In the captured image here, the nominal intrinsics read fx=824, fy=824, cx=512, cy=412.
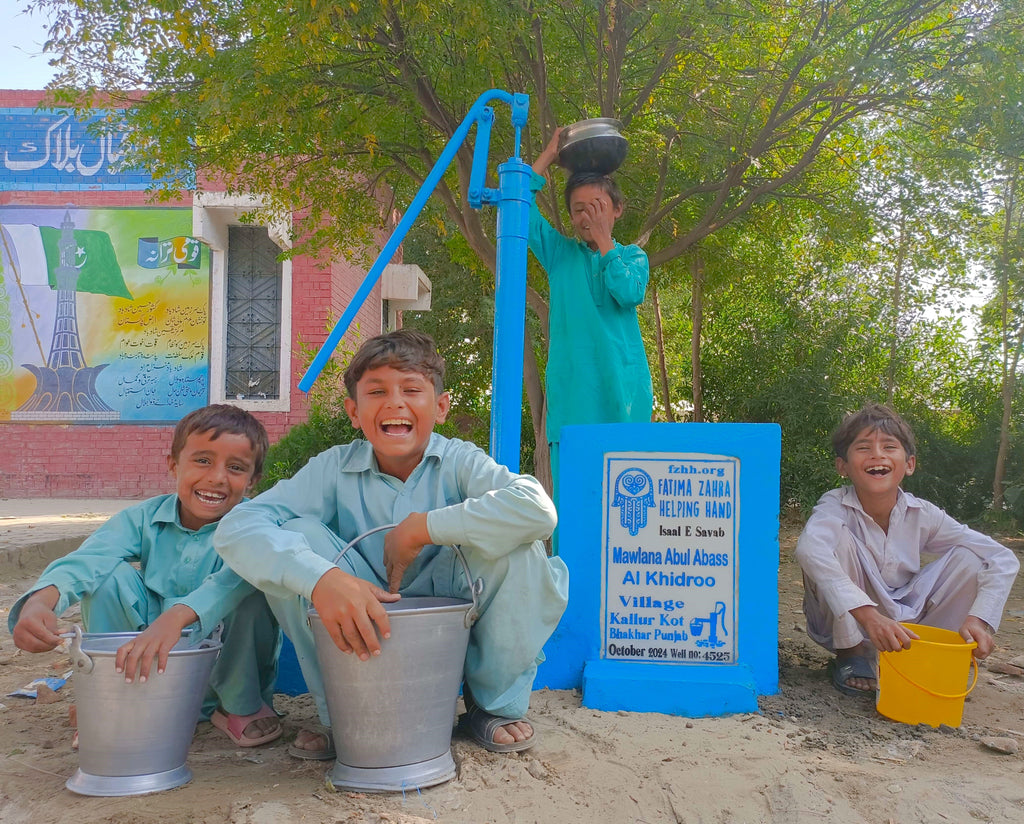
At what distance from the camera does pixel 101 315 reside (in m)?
10.1

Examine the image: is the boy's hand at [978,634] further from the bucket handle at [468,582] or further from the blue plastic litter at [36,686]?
the blue plastic litter at [36,686]

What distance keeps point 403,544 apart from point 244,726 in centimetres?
72

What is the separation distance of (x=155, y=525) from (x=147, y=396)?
8293 millimetres

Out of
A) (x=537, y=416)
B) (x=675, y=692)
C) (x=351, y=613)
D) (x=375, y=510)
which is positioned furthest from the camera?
(x=537, y=416)

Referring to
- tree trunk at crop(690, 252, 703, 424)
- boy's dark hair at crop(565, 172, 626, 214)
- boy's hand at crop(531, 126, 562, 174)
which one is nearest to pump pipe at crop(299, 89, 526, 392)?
boy's hand at crop(531, 126, 562, 174)

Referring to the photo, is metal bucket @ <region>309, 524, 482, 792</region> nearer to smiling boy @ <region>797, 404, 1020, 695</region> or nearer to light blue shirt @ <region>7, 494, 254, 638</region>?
light blue shirt @ <region>7, 494, 254, 638</region>

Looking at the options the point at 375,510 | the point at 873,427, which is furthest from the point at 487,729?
the point at 873,427

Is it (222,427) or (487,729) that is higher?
(222,427)

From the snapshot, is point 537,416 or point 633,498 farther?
point 537,416

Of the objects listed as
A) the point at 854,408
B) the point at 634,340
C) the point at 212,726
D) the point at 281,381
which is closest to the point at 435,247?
the point at 281,381

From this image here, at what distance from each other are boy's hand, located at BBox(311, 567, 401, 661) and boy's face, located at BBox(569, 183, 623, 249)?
6.08ft

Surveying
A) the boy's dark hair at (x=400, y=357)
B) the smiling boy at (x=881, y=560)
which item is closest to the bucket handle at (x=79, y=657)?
the boy's dark hair at (x=400, y=357)

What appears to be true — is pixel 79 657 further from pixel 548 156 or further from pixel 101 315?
pixel 101 315

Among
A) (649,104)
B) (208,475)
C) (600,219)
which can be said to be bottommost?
(208,475)
